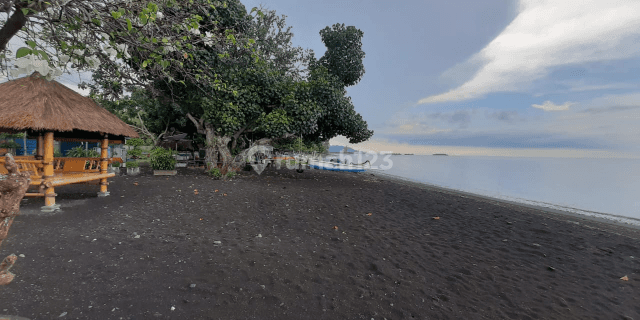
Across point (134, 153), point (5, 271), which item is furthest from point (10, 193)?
point (134, 153)

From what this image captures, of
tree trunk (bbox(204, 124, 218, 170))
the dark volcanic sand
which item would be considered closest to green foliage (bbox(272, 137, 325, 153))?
tree trunk (bbox(204, 124, 218, 170))

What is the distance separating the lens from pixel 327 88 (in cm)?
1546

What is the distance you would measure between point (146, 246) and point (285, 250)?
2.69 meters

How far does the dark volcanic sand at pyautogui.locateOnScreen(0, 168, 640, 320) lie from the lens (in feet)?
11.6

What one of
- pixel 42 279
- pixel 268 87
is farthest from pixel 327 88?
pixel 42 279

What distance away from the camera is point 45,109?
6.82 m

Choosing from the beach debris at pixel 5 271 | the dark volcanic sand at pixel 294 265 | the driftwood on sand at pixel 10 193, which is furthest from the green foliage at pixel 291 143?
the driftwood on sand at pixel 10 193

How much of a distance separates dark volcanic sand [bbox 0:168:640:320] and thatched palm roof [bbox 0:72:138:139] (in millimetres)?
2235

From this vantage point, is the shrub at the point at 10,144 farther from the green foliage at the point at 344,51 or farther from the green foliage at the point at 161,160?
the green foliage at the point at 344,51

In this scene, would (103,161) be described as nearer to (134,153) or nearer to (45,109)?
(45,109)

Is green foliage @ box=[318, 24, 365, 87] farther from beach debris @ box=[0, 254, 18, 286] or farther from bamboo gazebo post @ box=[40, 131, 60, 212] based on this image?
beach debris @ box=[0, 254, 18, 286]

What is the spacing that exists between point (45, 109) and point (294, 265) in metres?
7.63

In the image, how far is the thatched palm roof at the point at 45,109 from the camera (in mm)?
6445

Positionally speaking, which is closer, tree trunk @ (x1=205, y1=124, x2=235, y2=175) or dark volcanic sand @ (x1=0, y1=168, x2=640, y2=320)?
dark volcanic sand @ (x1=0, y1=168, x2=640, y2=320)
